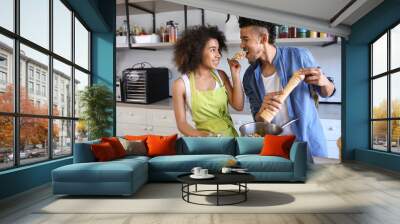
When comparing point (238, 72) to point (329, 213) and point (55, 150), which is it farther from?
point (329, 213)

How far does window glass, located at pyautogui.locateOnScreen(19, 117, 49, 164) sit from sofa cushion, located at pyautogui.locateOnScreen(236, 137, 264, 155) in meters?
3.11

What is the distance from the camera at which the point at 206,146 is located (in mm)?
6980

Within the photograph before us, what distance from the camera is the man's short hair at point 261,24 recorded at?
884 cm

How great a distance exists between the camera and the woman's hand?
28.9ft

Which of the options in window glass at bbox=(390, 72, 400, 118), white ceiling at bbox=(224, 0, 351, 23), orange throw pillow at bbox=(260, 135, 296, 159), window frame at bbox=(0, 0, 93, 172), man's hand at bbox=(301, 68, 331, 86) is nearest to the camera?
window frame at bbox=(0, 0, 93, 172)

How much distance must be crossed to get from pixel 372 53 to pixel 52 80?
22.4ft

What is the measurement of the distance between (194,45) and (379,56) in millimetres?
3954

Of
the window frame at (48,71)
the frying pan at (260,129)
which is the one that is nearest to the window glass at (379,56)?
the frying pan at (260,129)

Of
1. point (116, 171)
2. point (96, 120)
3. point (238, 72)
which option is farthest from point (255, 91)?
point (116, 171)

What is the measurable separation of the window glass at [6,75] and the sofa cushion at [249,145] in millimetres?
3616

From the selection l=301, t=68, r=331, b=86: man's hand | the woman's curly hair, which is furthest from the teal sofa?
l=301, t=68, r=331, b=86: man's hand

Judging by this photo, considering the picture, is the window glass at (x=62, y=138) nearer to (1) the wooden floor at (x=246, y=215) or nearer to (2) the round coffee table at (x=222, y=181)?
(1) the wooden floor at (x=246, y=215)

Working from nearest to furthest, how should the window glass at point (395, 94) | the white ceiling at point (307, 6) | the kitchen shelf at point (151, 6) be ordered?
the white ceiling at point (307, 6), the window glass at point (395, 94), the kitchen shelf at point (151, 6)

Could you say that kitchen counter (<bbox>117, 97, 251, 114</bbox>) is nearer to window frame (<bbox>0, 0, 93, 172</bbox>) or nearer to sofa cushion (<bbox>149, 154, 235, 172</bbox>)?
window frame (<bbox>0, 0, 93, 172</bbox>)
